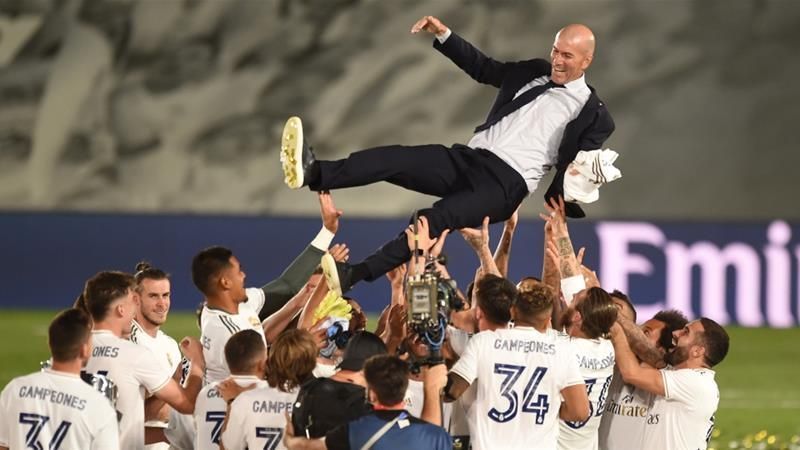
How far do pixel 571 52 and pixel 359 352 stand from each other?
269cm

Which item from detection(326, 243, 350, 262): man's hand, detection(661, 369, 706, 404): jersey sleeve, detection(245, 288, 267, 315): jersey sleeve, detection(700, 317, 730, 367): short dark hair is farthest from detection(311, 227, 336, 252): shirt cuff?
detection(700, 317, 730, 367): short dark hair

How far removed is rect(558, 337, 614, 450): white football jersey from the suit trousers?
105 centimetres

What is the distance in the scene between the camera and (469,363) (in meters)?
7.82

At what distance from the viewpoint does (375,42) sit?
2184 centimetres

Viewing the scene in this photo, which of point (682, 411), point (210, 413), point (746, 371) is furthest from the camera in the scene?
point (746, 371)

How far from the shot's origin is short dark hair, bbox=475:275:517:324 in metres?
7.82

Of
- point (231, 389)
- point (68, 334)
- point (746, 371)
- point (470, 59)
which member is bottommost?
point (231, 389)

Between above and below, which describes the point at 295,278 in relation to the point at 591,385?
above

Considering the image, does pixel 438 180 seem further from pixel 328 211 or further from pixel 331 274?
pixel 331 274

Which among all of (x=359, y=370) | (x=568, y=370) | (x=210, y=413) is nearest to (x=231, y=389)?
(x=210, y=413)

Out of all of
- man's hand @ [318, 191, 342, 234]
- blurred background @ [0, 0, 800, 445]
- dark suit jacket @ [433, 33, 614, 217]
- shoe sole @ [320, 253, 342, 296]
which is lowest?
shoe sole @ [320, 253, 342, 296]

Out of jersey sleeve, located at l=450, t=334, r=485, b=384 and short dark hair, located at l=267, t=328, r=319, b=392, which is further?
jersey sleeve, located at l=450, t=334, r=485, b=384

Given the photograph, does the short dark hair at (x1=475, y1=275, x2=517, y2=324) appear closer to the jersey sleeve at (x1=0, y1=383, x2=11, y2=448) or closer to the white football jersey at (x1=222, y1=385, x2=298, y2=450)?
the white football jersey at (x1=222, y1=385, x2=298, y2=450)

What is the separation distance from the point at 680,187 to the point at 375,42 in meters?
4.77
